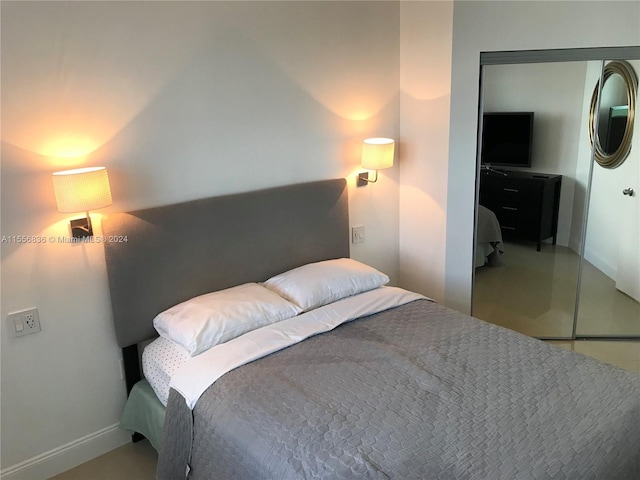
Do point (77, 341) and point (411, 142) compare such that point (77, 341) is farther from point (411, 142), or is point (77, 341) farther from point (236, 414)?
point (411, 142)

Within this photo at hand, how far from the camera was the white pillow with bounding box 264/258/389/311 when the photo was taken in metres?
2.63

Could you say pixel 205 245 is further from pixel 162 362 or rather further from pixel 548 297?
pixel 548 297

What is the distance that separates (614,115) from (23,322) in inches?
135

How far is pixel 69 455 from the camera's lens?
2400mm

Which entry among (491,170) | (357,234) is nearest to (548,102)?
(491,170)

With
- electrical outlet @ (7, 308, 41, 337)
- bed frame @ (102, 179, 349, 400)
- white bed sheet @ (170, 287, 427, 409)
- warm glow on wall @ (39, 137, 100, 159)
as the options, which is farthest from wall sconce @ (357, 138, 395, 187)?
electrical outlet @ (7, 308, 41, 337)

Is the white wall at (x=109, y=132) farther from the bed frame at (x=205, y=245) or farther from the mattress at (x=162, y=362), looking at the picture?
the mattress at (x=162, y=362)

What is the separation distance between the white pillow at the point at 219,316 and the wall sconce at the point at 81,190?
60cm

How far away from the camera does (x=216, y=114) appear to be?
259cm

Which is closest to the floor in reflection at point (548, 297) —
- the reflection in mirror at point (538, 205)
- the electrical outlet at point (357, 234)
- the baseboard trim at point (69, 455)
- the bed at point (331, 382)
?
the reflection in mirror at point (538, 205)

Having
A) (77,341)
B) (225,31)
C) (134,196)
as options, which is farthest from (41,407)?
(225,31)

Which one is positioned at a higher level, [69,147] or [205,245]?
[69,147]

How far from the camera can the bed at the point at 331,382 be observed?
165 centimetres

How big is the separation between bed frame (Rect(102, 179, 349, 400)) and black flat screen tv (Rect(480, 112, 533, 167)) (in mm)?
958
